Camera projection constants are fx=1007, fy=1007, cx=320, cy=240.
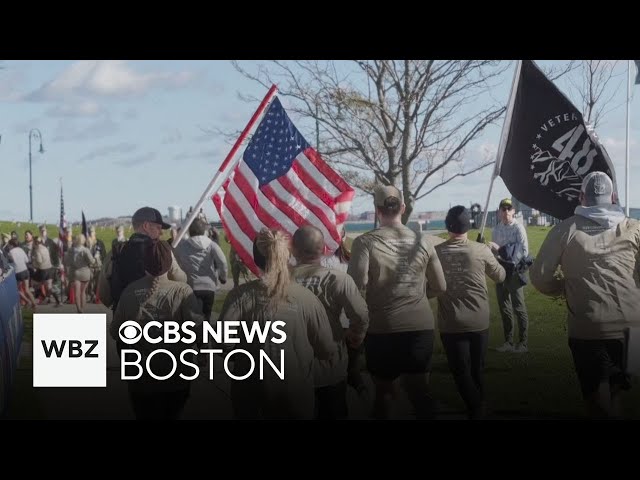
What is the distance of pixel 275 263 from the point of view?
16.2 feet

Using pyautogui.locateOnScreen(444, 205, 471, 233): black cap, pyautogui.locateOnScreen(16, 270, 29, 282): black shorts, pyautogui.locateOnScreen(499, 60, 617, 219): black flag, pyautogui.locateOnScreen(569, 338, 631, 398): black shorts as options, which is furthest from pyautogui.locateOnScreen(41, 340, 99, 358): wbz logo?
pyautogui.locateOnScreen(16, 270, 29, 282): black shorts

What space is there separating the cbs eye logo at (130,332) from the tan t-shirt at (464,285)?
2353 millimetres

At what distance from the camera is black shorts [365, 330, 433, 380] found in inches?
249

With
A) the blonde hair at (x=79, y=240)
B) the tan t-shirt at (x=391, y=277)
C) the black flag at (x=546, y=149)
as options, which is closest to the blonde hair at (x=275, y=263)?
the tan t-shirt at (x=391, y=277)

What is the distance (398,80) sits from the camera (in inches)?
554

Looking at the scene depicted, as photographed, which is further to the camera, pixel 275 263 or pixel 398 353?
pixel 398 353

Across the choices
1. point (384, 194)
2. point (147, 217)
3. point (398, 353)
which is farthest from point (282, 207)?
point (398, 353)

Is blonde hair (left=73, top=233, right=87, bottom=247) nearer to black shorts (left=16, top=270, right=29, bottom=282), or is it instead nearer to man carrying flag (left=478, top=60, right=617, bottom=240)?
black shorts (left=16, top=270, right=29, bottom=282)

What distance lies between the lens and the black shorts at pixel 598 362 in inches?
234

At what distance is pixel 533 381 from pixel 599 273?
10.7ft

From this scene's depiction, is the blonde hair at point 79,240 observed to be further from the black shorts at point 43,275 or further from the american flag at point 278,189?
the american flag at point 278,189

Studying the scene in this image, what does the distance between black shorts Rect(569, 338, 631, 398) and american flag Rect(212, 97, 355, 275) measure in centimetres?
295

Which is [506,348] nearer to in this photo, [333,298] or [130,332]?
[333,298]

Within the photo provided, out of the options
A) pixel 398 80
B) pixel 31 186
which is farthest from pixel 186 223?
pixel 398 80
